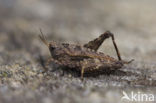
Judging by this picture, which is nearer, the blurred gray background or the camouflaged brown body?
the blurred gray background

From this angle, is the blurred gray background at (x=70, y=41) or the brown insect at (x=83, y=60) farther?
the brown insect at (x=83, y=60)

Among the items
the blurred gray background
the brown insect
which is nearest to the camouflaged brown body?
the brown insect

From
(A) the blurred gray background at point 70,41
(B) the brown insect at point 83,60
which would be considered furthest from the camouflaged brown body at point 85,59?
(A) the blurred gray background at point 70,41

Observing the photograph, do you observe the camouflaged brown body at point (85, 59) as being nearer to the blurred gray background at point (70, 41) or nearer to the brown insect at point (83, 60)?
the brown insect at point (83, 60)

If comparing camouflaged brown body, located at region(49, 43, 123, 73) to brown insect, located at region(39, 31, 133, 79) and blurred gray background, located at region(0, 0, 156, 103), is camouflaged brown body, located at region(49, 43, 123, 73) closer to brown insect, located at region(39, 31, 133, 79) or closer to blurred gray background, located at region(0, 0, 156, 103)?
brown insect, located at region(39, 31, 133, 79)

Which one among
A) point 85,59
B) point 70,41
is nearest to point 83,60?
point 85,59

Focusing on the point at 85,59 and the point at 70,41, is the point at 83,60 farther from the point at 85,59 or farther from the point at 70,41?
the point at 70,41

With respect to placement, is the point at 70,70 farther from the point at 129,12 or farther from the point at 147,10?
the point at 147,10

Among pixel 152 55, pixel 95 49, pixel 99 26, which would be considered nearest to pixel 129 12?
pixel 99 26

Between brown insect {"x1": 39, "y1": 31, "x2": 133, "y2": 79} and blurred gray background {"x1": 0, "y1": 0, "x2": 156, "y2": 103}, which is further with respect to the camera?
brown insect {"x1": 39, "y1": 31, "x2": 133, "y2": 79}
